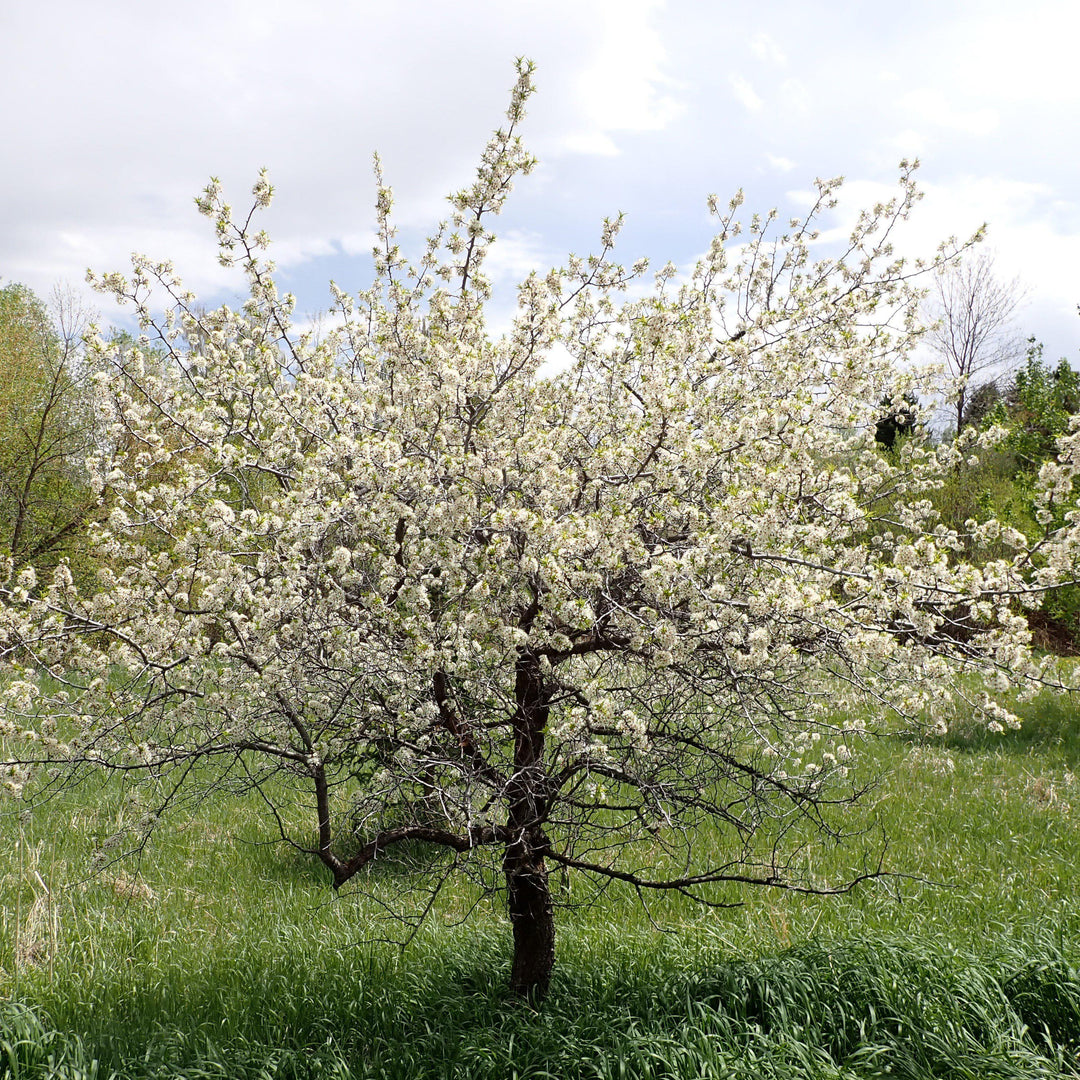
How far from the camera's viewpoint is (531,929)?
4.80m

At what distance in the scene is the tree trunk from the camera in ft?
15.2

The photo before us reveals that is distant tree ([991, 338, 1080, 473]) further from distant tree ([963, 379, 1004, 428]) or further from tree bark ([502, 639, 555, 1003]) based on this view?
distant tree ([963, 379, 1004, 428])

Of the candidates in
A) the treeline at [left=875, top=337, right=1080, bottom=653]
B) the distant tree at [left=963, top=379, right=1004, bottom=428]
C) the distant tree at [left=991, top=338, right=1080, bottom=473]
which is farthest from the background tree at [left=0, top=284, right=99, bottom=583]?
the distant tree at [left=963, top=379, right=1004, bottom=428]

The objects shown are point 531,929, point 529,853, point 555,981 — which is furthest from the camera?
point 555,981

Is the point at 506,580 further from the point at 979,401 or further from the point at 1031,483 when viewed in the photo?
the point at 979,401

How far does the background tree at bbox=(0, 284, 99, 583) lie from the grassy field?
9.65 m

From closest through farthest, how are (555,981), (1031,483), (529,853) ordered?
1. (529,853)
2. (555,981)
3. (1031,483)

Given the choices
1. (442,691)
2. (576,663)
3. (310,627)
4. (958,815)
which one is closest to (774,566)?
(576,663)

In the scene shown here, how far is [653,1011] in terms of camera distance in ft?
15.3

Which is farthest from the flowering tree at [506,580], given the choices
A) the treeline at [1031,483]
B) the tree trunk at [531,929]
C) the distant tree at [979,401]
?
the distant tree at [979,401]

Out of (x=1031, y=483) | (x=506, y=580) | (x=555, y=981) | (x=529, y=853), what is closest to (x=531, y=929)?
(x=555, y=981)

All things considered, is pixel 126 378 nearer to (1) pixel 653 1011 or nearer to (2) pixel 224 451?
(2) pixel 224 451

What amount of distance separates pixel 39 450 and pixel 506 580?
14768 mm

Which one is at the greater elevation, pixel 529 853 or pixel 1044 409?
pixel 1044 409
